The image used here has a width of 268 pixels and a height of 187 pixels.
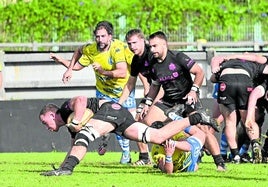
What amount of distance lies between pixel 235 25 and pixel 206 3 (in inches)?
38.1

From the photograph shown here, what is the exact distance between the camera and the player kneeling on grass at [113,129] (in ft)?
42.3

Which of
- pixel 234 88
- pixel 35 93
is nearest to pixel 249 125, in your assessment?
pixel 234 88

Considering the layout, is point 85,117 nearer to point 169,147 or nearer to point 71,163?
point 71,163

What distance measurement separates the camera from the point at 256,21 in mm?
25906

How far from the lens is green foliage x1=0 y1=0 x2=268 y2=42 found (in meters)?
25.8

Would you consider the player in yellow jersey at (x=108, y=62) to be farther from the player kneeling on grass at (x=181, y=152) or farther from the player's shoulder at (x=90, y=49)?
the player kneeling on grass at (x=181, y=152)

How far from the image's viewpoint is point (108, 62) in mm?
15812

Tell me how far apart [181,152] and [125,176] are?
888mm

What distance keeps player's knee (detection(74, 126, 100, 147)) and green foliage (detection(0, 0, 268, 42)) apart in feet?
41.7

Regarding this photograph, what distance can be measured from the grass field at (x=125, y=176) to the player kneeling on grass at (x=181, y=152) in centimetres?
13

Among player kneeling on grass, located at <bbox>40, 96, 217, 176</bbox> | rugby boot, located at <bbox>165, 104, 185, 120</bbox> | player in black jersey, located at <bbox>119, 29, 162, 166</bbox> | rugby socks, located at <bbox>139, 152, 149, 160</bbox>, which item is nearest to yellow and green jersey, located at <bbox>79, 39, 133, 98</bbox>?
player in black jersey, located at <bbox>119, 29, 162, 166</bbox>

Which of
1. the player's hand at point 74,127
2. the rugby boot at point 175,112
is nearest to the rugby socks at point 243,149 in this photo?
the rugby boot at point 175,112

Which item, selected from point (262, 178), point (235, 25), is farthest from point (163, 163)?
point (235, 25)

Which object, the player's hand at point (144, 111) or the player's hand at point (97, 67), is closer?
the player's hand at point (144, 111)
